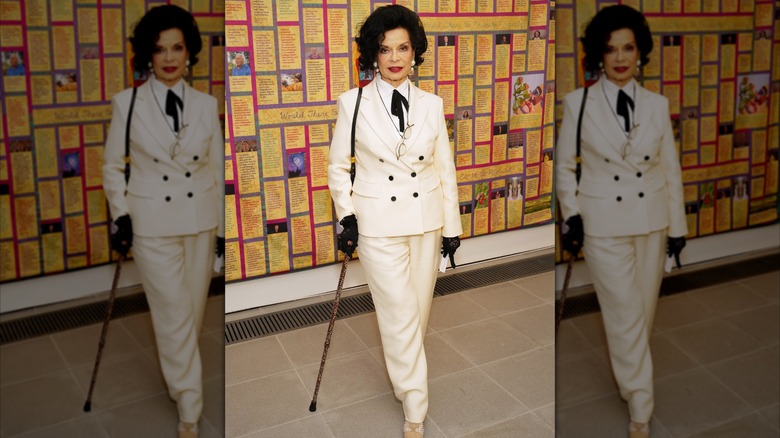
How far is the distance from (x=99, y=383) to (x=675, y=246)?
1211 millimetres

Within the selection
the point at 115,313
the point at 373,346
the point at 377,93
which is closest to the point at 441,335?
the point at 373,346

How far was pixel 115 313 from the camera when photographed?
126 centimetres

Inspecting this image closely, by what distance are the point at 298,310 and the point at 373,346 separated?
1.16 ft

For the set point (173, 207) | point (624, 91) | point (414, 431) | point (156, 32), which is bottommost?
point (414, 431)

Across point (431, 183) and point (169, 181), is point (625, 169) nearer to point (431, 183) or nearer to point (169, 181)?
point (431, 183)

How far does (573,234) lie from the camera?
132 centimetres

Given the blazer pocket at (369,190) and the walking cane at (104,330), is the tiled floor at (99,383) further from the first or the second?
the blazer pocket at (369,190)

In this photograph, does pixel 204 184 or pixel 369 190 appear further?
pixel 369 190

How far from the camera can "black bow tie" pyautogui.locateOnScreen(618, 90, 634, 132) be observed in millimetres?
1195

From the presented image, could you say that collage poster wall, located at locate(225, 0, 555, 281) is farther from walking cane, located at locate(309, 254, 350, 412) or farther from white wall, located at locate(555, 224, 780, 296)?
white wall, located at locate(555, 224, 780, 296)

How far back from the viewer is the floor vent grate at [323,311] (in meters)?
2.06

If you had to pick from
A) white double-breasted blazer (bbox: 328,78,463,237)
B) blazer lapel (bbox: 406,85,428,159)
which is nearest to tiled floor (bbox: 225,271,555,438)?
white double-breasted blazer (bbox: 328,78,463,237)

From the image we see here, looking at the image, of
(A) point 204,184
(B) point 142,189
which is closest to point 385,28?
(A) point 204,184

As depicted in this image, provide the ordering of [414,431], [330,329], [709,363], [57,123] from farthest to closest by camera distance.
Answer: [414,431] < [330,329] < [709,363] < [57,123]
